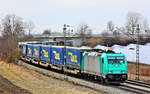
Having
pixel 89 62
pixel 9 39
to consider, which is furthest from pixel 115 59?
pixel 9 39

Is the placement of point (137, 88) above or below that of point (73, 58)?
below

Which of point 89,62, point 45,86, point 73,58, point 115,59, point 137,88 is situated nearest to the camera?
point 137,88

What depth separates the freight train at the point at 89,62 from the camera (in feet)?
80.6

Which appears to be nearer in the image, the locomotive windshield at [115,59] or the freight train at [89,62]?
the freight train at [89,62]

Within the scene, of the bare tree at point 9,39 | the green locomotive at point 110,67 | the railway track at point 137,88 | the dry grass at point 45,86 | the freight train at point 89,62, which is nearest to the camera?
the dry grass at point 45,86

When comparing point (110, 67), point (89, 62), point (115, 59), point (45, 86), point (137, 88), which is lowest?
point (137, 88)

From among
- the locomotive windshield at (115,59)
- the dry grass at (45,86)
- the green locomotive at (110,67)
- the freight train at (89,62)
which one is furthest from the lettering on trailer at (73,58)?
the locomotive windshield at (115,59)

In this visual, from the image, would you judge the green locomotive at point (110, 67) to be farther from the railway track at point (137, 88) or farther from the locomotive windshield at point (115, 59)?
the railway track at point (137, 88)

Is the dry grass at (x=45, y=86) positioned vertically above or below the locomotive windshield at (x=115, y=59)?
below

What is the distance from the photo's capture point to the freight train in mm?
24578

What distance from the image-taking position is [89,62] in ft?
89.9

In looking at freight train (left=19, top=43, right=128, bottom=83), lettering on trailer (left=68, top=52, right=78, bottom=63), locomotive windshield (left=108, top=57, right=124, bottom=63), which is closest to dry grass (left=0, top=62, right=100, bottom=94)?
freight train (left=19, top=43, right=128, bottom=83)

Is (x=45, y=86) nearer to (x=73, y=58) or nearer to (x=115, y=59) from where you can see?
(x=115, y=59)

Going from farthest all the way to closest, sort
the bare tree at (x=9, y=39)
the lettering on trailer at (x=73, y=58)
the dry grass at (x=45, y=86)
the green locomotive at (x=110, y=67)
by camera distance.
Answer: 1. the bare tree at (x=9, y=39)
2. the lettering on trailer at (x=73, y=58)
3. the green locomotive at (x=110, y=67)
4. the dry grass at (x=45, y=86)
